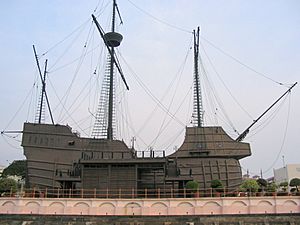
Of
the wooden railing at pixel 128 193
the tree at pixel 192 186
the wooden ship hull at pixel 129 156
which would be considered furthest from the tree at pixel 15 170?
the tree at pixel 192 186

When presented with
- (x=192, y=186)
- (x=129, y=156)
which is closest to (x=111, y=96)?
(x=129, y=156)

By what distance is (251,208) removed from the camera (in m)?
23.2

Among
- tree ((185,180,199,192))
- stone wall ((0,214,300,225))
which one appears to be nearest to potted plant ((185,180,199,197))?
tree ((185,180,199,192))

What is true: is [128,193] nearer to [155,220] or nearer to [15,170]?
[155,220]

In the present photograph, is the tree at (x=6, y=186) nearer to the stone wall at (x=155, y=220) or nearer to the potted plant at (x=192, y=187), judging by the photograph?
the stone wall at (x=155, y=220)

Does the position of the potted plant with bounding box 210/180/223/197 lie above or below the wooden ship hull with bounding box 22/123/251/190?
below

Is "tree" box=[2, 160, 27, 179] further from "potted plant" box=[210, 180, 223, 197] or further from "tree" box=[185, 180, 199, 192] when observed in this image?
"potted plant" box=[210, 180, 223, 197]

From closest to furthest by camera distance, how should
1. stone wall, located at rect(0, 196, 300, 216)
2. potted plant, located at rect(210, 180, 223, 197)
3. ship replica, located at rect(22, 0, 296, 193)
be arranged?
stone wall, located at rect(0, 196, 300, 216) < potted plant, located at rect(210, 180, 223, 197) < ship replica, located at rect(22, 0, 296, 193)

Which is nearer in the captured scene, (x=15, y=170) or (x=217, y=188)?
(x=217, y=188)

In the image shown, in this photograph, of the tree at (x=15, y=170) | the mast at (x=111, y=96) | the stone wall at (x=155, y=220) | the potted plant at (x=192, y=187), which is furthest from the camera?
the tree at (x=15, y=170)

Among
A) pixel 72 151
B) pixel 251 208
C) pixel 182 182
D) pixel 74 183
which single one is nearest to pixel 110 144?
pixel 72 151

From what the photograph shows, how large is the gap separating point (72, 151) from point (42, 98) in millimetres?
10497

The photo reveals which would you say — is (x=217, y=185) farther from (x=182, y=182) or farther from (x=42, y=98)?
(x=42, y=98)

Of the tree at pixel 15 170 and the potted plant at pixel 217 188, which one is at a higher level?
the tree at pixel 15 170
